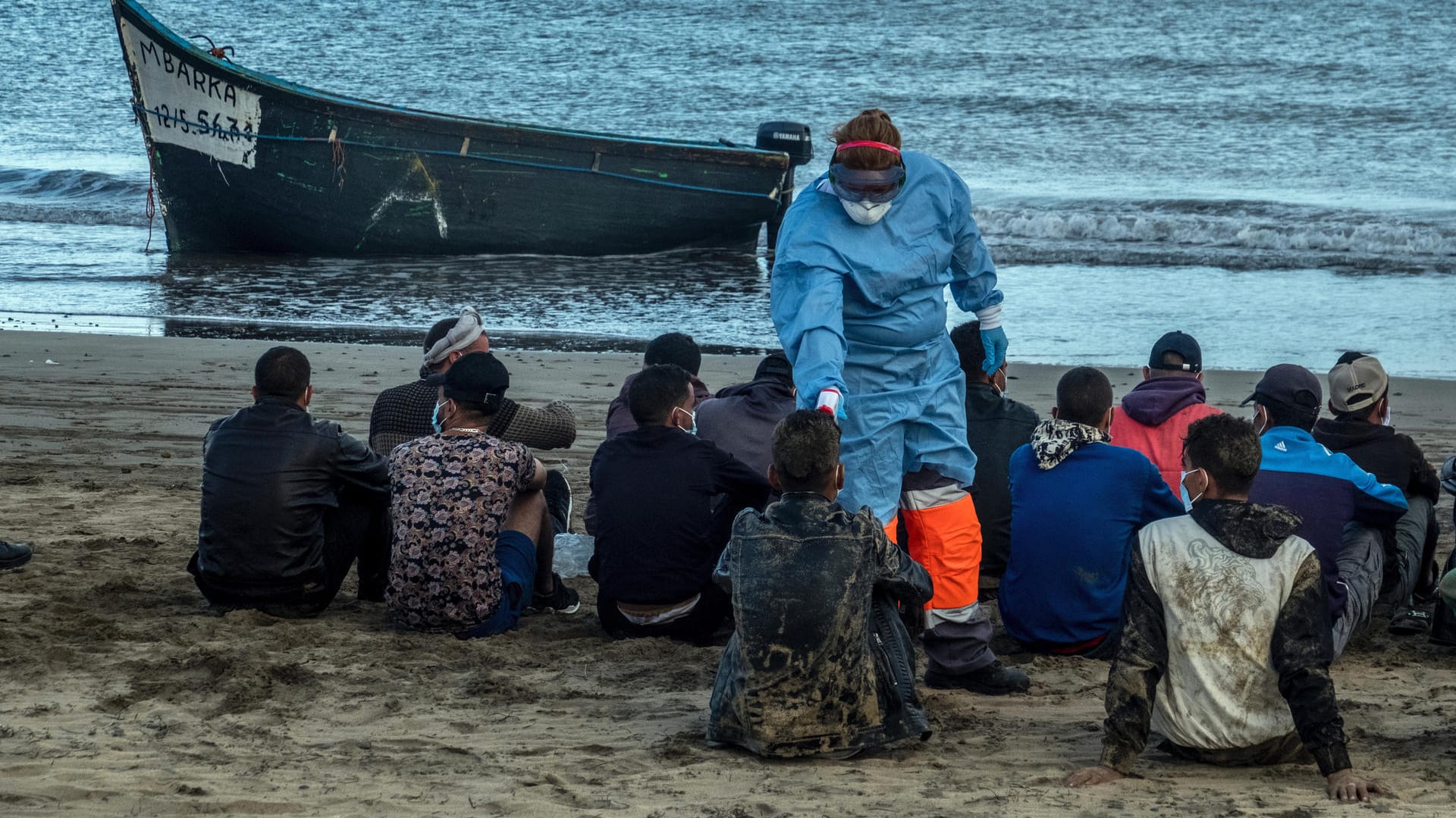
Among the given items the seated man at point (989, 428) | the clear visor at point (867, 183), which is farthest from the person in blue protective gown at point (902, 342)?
the seated man at point (989, 428)

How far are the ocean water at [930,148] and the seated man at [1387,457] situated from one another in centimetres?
514

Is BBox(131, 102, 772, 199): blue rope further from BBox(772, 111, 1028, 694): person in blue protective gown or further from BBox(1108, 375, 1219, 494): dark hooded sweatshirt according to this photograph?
BBox(772, 111, 1028, 694): person in blue protective gown

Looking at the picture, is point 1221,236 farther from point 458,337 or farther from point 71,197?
point 71,197

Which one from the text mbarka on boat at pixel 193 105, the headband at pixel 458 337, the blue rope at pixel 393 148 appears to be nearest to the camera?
the headband at pixel 458 337

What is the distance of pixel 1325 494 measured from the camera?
3.95m

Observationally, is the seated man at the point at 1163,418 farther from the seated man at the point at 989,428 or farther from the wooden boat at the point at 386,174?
the wooden boat at the point at 386,174

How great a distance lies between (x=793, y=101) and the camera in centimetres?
3181

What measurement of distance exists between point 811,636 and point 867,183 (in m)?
1.21

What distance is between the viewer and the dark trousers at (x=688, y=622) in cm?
417

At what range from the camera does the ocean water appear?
452 inches

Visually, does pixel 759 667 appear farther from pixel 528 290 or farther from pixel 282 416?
pixel 528 290

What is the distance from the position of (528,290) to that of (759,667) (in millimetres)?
10144

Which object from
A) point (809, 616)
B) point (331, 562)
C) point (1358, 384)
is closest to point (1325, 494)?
point (1358, 384)

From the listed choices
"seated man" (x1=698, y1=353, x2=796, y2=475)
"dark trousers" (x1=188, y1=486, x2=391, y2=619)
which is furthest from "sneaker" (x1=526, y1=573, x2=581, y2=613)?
"seated man" (x1=698, y1=353, x2=796, y2=475)
